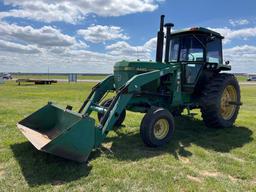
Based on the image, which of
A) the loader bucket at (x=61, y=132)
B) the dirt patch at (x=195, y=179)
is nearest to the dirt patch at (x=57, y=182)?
the loader bucket at (x=61, y=132)

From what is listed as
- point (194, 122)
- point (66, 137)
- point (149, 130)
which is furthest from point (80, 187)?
point (194, 122)

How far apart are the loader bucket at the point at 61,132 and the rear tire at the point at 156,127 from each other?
1.28m

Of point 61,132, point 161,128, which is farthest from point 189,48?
point 61,132

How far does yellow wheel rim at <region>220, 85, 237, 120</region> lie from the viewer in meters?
8.54

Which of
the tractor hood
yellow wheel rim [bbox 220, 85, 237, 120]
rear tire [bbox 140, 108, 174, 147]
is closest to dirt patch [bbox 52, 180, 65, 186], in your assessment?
rear tire [bbox 140, 108, 174, 147]

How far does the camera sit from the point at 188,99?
26.6 feet

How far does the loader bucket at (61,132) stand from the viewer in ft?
15.5

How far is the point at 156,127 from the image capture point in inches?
250

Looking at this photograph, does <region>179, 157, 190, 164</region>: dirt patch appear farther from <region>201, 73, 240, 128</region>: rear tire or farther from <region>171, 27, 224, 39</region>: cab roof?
<region>171, 27, 224, 39</region>: cab roof

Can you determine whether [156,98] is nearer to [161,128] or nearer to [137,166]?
[161,128]

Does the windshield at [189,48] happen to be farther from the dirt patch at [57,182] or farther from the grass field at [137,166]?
the dirt patch at [57,182]

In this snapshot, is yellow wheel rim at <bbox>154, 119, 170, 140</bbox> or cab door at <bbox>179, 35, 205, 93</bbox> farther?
cab door at <bbox>179, 35, 205, 93</bbox>

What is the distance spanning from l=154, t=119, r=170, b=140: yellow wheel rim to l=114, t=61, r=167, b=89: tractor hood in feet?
4.49

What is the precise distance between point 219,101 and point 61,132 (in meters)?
4.22
